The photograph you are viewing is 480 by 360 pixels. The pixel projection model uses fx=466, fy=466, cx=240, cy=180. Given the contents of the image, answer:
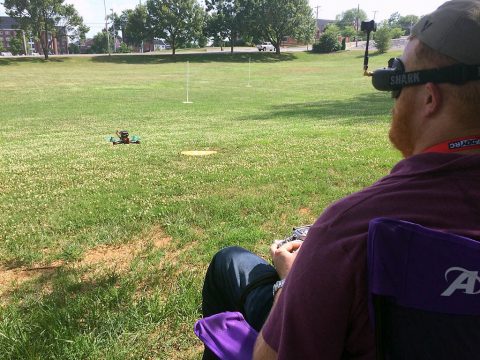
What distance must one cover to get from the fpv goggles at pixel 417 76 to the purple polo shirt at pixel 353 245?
0.73ft

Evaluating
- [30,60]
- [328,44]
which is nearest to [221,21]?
[328,44]

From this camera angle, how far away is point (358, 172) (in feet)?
22.0

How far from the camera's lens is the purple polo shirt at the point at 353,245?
3.78 feet

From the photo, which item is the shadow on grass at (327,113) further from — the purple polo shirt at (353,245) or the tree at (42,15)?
the tree at (42,15)

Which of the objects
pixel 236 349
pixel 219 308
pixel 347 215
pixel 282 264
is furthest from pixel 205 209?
pixel 347 215

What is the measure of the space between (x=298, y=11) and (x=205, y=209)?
7766 cm

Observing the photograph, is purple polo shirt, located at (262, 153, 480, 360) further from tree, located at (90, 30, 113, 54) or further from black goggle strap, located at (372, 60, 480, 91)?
tree, located at (90, 30, 113, 54)

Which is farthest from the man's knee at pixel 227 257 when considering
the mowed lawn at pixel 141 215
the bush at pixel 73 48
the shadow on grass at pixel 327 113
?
the bush at pixel 73 48

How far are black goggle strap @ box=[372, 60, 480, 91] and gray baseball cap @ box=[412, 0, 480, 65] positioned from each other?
26 mm

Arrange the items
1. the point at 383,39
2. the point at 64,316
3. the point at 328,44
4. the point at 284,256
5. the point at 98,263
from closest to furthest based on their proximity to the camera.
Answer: the point at 284,256 < the point at 64,316 < the point at 98,263 < the point at 383,39 < the point at 328,44

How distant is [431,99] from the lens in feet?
4.38

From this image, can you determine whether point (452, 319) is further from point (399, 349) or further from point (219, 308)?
point (219, 308)

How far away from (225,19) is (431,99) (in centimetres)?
8307

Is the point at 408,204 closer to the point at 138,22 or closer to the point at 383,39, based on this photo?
the point at 383,39
